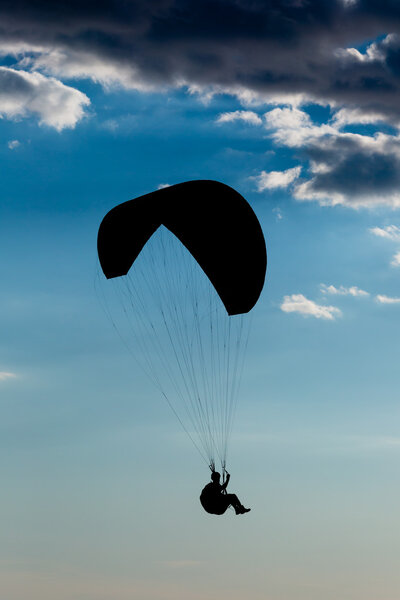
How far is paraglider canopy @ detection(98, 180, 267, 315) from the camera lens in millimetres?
25172

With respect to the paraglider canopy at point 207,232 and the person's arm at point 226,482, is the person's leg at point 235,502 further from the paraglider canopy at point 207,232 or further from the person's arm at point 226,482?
the paraglider canopy at point 207,232

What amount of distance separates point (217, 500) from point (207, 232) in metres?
9.27

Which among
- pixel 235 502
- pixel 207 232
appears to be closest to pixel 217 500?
pixel 235 502

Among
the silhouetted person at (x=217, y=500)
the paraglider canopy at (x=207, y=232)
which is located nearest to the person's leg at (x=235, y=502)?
the silhouetted person at (x=217, y=500)

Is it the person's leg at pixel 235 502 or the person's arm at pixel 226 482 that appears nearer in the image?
the person's leg at pixel 235 502

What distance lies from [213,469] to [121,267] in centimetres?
789

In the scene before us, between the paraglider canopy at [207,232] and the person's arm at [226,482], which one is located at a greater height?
the paraglider canopy at [207,232]

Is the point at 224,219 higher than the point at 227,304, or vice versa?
the point at 224,219

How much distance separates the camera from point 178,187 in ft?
83.0

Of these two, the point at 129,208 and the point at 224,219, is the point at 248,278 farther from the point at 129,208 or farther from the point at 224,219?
the point at 129,208

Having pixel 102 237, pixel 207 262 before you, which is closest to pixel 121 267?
pixel 102 237

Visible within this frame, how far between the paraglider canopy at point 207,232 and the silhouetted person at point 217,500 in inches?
→ 242

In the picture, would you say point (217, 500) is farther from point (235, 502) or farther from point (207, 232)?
point (207, 232)

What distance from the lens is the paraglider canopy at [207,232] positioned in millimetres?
25172
